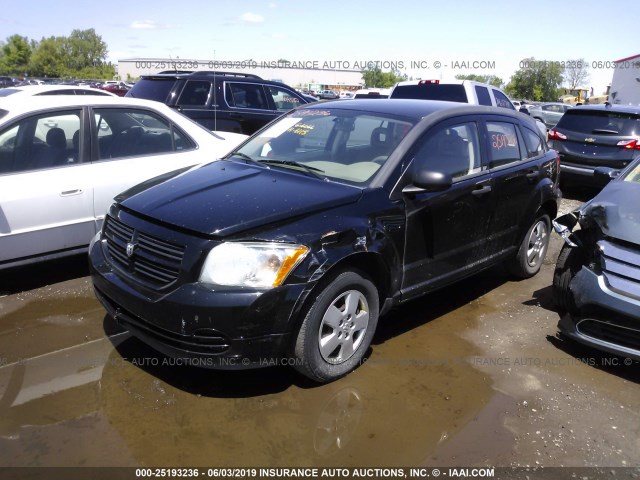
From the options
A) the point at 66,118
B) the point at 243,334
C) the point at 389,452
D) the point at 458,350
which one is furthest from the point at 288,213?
the point at 66,118

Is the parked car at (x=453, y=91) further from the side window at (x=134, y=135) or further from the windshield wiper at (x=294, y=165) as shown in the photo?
the windshield wiper at (x=294, y=165)

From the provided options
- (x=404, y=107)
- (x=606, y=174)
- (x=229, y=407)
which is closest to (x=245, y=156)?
(x=404, y=107)

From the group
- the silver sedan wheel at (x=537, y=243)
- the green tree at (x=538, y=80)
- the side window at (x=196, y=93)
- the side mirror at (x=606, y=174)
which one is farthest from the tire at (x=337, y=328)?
the green tree at (x=538, y=80)

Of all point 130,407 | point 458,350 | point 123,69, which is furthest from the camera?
point 123,69

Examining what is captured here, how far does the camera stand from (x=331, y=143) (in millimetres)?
4105

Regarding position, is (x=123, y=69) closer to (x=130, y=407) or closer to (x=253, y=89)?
(x=253, y=89)

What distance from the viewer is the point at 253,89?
9227 mm

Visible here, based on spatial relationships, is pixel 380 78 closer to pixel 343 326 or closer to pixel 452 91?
pixel 452 91

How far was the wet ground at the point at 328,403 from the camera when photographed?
280cm

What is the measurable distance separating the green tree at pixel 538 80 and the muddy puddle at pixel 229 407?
224ft

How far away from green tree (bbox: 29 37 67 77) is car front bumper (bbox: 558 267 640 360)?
266 feet

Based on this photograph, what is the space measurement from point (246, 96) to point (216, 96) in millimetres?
605

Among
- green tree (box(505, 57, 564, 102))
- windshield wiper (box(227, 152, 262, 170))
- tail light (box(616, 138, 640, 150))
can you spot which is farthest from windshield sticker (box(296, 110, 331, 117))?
green tree (box(505, 57, 564, 102))

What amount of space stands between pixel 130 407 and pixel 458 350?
2.32 m
